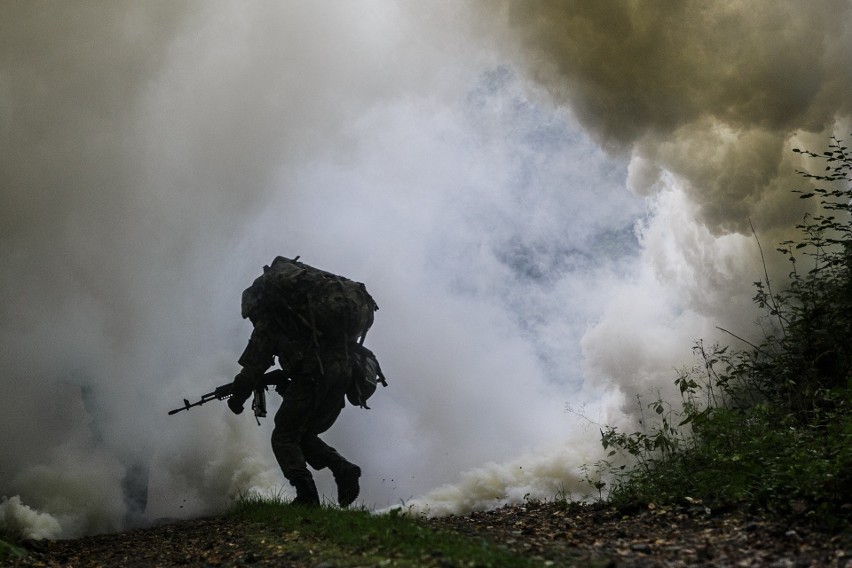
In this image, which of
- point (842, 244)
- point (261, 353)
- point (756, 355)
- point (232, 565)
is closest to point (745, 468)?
point (756, 355)

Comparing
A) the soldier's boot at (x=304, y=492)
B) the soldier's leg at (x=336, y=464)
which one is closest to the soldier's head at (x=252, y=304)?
the soldier's leg at (x=336, y=464)

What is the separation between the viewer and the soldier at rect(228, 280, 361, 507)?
11.4m

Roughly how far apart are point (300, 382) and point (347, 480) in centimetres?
184

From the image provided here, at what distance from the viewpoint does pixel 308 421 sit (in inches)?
460

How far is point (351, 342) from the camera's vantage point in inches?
474

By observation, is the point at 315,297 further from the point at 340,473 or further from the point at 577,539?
the point at 577,539

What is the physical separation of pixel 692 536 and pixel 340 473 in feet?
21.3

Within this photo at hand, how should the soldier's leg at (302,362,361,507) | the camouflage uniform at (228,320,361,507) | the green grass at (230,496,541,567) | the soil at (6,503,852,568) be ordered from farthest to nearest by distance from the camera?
the soldier's leg at (302,362,361,507) → the camouflage uniform at (228,320,361,507) → the soil at (6,503,852,568) → the green grass at (230,496,541,567)

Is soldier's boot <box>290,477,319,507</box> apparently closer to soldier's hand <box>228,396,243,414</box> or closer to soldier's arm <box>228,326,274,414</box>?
soldier's hand <box>228,396,243,414</box>

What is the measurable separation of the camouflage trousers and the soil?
4.21ft

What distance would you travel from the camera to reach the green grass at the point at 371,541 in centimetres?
554

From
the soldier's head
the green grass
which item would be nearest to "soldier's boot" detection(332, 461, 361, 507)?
the green grass

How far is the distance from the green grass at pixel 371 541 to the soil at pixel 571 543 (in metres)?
0.10

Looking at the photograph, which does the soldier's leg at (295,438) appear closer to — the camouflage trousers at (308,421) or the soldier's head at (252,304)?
the camouflage trousers at (308,421)
